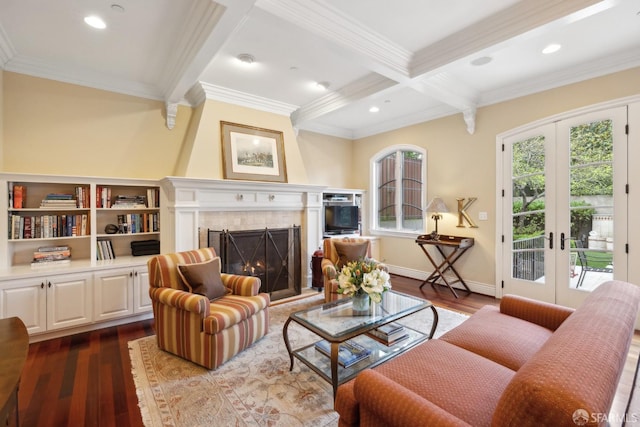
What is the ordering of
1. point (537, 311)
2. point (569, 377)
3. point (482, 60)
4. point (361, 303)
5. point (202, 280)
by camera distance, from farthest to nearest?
point (482, 60) < point (202, 280) < point (361, 303) < point (537, 311) < point (569, 377)

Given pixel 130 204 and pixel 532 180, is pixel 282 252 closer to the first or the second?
pixel 130 204

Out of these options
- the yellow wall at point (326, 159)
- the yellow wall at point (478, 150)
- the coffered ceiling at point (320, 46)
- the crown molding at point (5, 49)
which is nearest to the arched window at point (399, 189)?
the yellow wall at point (478, 150)

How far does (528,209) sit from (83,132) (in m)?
5.76

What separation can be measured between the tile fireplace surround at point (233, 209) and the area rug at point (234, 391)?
4.56 ft

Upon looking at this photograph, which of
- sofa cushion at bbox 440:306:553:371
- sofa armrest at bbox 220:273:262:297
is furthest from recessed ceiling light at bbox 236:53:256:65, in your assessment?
sofa cushion at bbox 440:306:553:371

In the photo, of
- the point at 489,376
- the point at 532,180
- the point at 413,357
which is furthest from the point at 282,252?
the point at 532,180

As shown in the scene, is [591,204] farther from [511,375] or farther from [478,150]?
[511,375]

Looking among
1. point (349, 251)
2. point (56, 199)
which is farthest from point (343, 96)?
point (56, 199)

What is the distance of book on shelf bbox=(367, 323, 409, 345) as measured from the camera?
233 cm

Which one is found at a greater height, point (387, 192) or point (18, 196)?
point (387, 192)

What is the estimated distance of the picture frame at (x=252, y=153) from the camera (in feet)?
13.2

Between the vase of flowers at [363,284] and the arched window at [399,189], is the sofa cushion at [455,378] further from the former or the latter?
the arched window at [399,189]

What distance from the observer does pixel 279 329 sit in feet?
10.3

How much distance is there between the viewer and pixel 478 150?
14.5 ft
